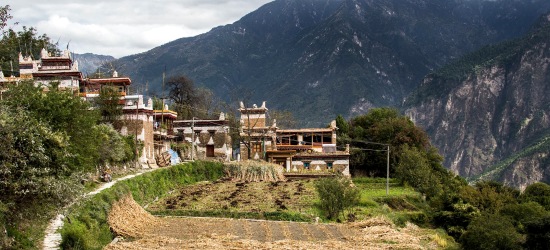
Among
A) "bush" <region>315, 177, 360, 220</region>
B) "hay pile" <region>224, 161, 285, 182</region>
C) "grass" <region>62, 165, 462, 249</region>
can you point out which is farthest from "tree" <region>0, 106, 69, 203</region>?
"hay pile" <region>224, 161, 285, 182</region>

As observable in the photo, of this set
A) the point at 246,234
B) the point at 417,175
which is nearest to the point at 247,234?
the point at 246,234

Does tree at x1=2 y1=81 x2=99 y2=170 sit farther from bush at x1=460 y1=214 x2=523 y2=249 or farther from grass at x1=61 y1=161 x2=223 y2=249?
bush at x1=460 y1=214 x2=523 y2=249

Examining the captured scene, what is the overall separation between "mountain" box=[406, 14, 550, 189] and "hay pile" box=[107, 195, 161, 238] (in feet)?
486

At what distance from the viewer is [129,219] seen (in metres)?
33.4

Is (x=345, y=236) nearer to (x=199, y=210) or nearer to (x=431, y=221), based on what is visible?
(x=199, y=210)

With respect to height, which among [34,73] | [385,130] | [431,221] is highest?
[34,73]

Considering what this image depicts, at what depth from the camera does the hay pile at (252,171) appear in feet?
195

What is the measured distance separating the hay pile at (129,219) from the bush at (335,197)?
11.5 meters

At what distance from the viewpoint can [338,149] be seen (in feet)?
257

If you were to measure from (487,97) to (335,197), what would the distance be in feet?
531

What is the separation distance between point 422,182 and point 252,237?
105 feet

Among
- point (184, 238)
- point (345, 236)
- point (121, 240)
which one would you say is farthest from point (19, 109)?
point (345, 236)

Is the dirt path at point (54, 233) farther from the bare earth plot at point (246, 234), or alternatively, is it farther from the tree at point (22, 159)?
the bare earth plot at point (246, 234)

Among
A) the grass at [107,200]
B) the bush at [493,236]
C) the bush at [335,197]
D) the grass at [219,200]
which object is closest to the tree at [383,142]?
the grass at [219,200]
